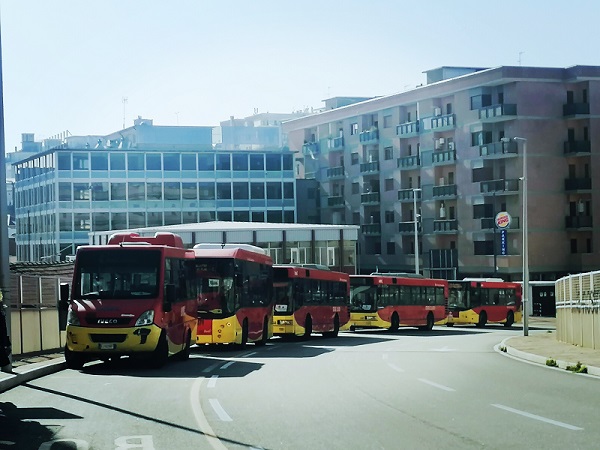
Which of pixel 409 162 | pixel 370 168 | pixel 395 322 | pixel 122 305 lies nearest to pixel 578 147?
pixel 409 162

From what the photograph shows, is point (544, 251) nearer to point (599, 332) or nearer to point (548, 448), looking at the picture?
point (599, 332)

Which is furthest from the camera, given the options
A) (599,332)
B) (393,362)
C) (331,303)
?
(331,303)

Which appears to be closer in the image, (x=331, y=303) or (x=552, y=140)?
(x=331, y=303)

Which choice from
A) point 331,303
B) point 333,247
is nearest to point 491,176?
point 333,247

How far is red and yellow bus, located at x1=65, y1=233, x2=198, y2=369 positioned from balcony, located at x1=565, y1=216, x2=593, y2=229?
65437mm

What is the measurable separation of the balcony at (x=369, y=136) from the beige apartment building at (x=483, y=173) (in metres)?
0.11

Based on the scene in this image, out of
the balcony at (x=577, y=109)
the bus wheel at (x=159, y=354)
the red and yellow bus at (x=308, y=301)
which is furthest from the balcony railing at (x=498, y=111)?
the bus wheel at (x=159, y=354)

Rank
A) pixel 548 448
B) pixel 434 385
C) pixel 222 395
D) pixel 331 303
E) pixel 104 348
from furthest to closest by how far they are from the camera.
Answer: pixel 331 303 < pixel 104 348 < pixel 434 385 < pixel 222 395 < pixel 548 448

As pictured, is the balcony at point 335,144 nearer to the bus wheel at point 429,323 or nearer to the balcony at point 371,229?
the balcony at point 371,229

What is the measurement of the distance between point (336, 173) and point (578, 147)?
94.1 feet

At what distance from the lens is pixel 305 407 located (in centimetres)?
1617

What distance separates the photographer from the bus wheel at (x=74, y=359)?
83.7 feet

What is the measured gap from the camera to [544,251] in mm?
87812

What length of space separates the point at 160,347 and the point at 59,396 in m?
7.18
